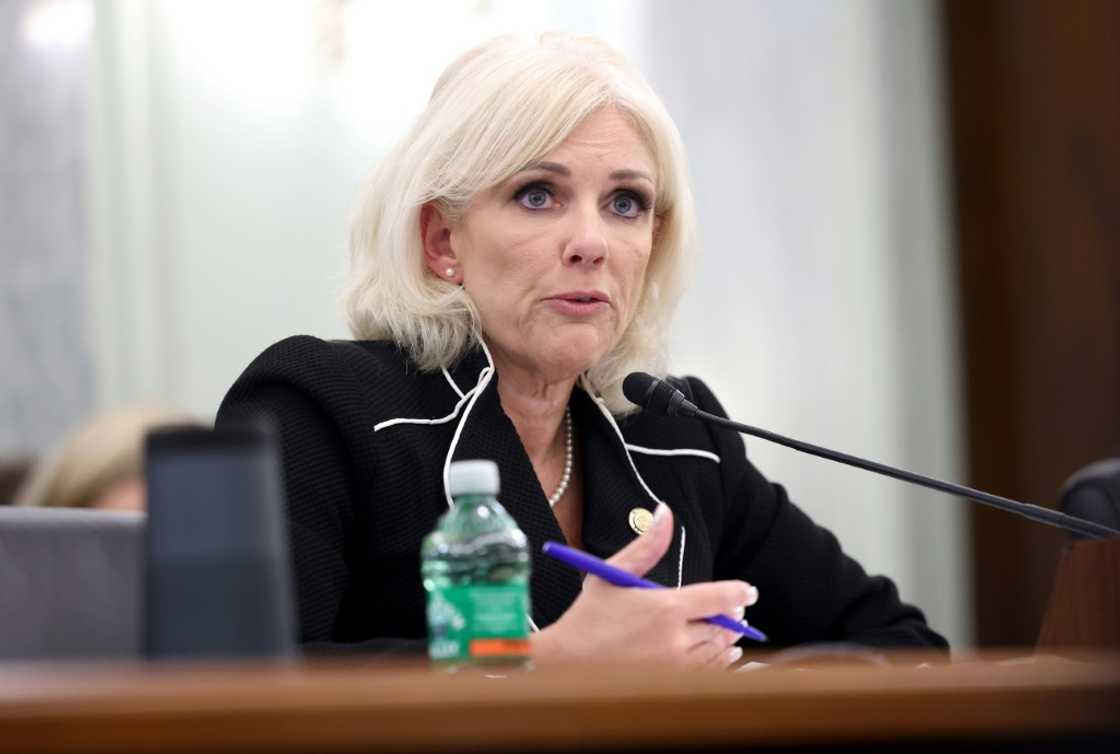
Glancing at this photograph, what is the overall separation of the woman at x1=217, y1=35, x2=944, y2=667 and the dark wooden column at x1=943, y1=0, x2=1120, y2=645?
214 centimetres

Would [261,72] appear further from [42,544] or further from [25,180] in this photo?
[42,544]

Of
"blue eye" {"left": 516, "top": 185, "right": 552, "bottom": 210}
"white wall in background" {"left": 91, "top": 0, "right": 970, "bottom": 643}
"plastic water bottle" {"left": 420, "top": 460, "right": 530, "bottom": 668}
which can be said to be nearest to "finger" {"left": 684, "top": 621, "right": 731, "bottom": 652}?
"plastic water bottle" {"left": 420, "top": 460, "right": 530, "bottom": 668}

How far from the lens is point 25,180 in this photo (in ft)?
12.6

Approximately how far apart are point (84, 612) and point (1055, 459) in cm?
325

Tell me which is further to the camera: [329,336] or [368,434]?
[329,336]

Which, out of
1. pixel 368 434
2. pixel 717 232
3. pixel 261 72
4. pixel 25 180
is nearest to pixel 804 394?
pixel 717 232

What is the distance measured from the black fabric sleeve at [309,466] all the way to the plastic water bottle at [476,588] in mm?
321

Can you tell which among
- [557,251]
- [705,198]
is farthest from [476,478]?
[705,198]

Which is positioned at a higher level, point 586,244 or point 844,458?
point 586,244

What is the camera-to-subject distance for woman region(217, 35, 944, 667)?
1762mm

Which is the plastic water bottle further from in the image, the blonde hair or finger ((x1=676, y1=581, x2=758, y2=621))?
the blonde hair

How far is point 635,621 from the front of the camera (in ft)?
4.49

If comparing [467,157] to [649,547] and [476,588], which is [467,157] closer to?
[649,547]

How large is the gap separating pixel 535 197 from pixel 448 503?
0.41 m
